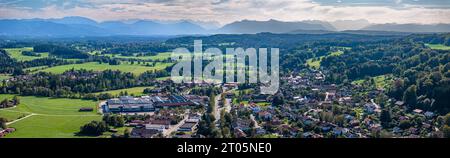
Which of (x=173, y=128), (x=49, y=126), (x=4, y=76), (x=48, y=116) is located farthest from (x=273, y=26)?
(x=49, y=126)

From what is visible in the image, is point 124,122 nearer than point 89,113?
Yes

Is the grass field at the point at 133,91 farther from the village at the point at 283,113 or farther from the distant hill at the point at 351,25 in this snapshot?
the distant hill at the point at 351,25

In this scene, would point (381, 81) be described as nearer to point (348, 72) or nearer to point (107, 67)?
point (348, 72)

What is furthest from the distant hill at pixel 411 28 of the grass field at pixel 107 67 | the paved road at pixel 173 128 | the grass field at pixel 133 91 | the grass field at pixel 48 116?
the grass field at pixel 48 116

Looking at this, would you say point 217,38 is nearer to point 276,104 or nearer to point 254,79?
point 254,79

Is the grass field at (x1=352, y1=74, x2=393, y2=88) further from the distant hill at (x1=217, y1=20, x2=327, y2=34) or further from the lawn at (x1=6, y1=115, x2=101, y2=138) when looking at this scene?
the distant hill at (x1=217, y1=20, x2=327, y2=34)

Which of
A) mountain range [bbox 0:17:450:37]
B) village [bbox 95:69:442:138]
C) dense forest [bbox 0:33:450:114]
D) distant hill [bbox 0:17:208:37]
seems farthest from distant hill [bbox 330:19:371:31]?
distant hill [bbox 0:17:208:37]
